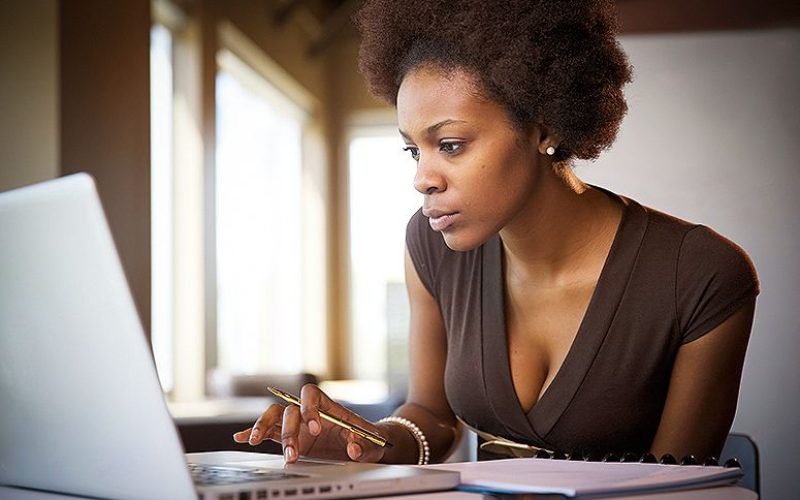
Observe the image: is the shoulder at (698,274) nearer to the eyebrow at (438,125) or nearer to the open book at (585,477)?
the eyebrow at (438,125)

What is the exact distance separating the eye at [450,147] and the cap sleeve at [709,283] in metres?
0.41

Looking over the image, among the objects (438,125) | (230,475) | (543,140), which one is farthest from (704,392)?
(230,475)

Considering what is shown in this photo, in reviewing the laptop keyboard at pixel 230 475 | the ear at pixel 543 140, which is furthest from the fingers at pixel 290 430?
the ear at pixel 543 140

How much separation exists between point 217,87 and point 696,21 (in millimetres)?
4019

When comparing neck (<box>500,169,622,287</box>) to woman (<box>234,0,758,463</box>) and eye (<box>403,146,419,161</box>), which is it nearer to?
woman (<box>234,0,758,463</box>)

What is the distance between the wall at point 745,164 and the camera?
2660mm

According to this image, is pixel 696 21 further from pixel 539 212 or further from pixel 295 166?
pixel 295 166

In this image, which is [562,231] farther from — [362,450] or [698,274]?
[362,450]

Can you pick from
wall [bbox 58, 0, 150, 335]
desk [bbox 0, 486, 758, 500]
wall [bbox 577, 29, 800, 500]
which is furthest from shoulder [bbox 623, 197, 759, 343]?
wall [bbox 58, 0, 150, 335]

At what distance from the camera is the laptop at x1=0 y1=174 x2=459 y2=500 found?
0.77 metres

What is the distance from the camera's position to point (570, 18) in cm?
156

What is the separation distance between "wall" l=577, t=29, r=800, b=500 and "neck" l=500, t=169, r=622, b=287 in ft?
3.72

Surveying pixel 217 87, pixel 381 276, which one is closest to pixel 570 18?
pixel 217 87

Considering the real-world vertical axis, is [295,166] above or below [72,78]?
above
